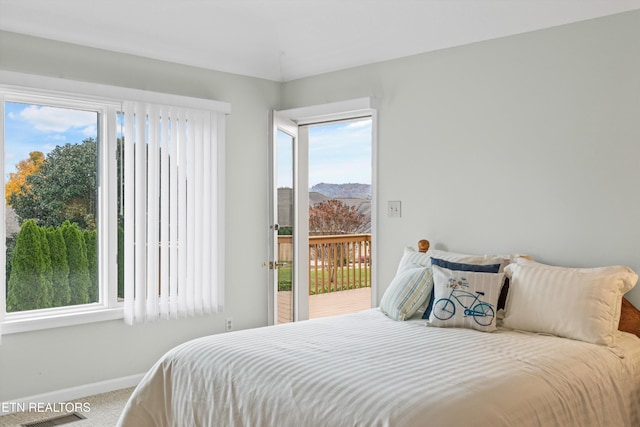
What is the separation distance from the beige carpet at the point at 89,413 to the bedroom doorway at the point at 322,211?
1366mm

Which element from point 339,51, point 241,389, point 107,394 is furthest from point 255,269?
point 241,389

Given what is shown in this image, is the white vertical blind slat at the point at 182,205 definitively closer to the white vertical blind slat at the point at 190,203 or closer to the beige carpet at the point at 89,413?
the white vertical blind slat at the point at 190,203

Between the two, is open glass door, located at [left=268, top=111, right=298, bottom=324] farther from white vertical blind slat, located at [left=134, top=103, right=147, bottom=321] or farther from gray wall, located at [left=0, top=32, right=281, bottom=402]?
white vertical blind slat, located at [left=134, top=103, right=147, bottom=321]

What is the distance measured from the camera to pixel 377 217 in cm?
445

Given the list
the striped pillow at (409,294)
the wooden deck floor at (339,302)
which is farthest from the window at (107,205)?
the wooden deck floor at (339,302)

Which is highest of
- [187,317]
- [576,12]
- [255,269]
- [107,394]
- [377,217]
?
[576,12]

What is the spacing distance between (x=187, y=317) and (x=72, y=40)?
2.04 m

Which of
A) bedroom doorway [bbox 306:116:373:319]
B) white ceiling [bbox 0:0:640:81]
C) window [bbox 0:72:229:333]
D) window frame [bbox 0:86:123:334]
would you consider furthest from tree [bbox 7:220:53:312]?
bedroom doorway [bbox 306:116:373:319]

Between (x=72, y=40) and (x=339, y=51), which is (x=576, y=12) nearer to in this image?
(x=339, y=51)

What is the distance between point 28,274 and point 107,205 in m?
0.64

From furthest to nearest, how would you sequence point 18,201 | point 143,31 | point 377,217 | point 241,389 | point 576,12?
point 377,217
point 143,31
point 18,201
point 576,12
point 241,389

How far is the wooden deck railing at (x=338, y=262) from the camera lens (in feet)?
A: 25.6

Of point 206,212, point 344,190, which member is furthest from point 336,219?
point 206,212

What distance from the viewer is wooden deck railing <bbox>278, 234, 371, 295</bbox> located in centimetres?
781
